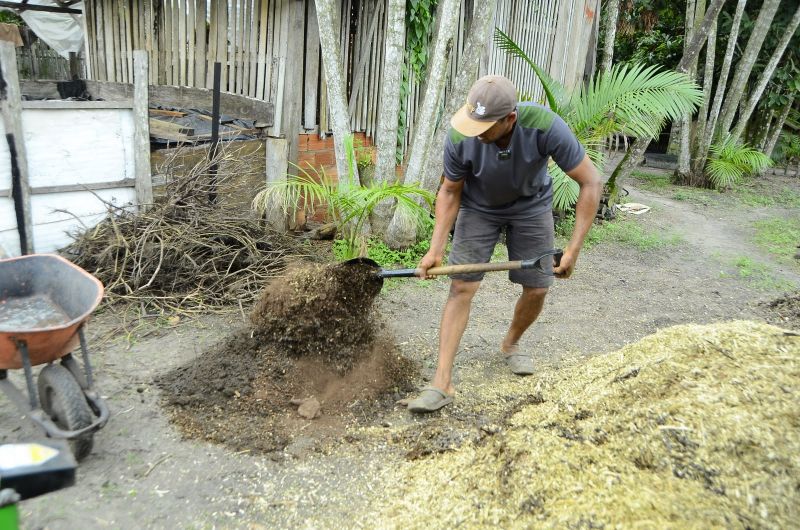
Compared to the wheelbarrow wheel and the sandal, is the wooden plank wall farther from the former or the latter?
the wheelbarrow wheel

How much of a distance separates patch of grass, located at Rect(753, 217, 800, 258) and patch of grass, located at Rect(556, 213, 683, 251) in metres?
1.16

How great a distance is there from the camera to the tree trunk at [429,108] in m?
5.90

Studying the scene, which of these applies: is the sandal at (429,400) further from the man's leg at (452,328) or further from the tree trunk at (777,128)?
the tree trunk at (777,128)

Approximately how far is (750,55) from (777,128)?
3.08 m

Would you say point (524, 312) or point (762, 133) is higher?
point (762, 133)

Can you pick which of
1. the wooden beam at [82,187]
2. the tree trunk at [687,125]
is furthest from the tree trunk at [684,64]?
the wooden beam at [82,187]

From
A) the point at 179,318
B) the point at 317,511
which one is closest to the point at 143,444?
the point at 317,511

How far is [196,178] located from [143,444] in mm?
2843

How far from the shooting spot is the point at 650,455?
97.3 inches

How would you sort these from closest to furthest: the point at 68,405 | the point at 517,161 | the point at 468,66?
the point at 68,405
the point at 517,161
the point at 468,66

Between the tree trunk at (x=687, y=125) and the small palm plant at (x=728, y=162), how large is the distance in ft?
1.40

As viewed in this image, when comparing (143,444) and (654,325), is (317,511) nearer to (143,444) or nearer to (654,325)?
(143,444)

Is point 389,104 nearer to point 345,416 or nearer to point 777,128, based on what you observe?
point 345,416

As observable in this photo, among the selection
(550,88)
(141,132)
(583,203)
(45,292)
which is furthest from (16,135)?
(550,88)
